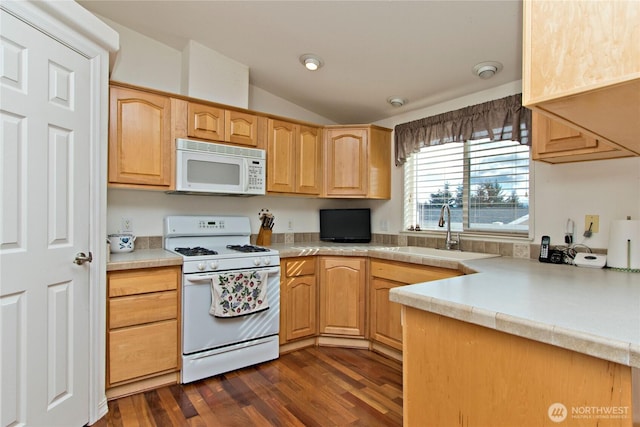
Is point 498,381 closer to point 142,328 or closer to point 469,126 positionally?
point 142,328

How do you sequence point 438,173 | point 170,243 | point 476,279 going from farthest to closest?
point 438,173 < point 170,243 < point 476,279

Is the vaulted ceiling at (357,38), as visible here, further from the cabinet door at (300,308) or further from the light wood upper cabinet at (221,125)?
the cabinet door at (300,308)

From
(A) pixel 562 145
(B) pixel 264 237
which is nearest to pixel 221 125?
(B) pixel 264 237

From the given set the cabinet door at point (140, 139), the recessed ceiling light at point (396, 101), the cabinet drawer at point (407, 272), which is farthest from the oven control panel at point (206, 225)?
the recessed ceiling light at point (396, 101)

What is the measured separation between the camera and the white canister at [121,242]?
240 centimetres

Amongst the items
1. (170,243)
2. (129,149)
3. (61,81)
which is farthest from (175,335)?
(61,81)

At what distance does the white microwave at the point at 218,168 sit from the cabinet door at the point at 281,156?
0.36 feet

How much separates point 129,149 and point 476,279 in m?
2.32

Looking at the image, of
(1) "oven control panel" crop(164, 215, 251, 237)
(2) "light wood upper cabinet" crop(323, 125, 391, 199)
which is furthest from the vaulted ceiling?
(1) "oven control panel" crop(164, 215, 251, 237)

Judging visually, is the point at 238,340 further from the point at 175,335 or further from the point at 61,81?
the point at 61,81

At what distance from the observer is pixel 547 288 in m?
1.34

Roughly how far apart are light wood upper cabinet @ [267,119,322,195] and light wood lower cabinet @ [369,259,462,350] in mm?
1000

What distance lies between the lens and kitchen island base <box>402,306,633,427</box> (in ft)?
2.80

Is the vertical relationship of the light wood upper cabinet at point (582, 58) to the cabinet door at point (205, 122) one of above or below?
below
